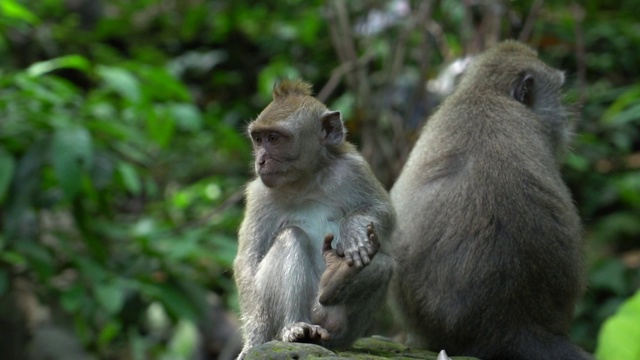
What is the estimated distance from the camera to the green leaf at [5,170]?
19.8ft

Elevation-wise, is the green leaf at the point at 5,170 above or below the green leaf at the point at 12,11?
below

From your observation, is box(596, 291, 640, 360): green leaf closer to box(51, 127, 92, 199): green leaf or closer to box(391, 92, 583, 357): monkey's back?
box(391, 92, 583, 357): monkey's back

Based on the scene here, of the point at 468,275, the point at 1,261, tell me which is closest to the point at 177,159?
the point at 1,261

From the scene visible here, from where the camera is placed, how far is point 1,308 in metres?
7.46

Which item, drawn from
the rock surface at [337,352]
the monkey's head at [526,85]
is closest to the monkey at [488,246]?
the rock surface at [337,352]

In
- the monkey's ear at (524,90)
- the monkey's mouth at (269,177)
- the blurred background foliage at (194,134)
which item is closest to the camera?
the monkey's mouth at (269,177)

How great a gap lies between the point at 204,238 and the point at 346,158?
368 cm

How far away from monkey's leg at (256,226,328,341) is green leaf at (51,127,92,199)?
2.42 m

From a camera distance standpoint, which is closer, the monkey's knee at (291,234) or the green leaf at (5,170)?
the monkey's knee at (291,234)

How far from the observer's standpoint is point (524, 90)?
568 centimetres

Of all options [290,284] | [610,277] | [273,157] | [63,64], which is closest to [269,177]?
[273,157]

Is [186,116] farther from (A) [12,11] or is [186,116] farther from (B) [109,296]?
(B) [109,296]

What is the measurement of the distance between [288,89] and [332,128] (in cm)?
31

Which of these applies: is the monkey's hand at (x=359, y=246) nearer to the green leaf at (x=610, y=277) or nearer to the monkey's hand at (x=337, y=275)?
the monkey's hand at (x=337, y=275)
